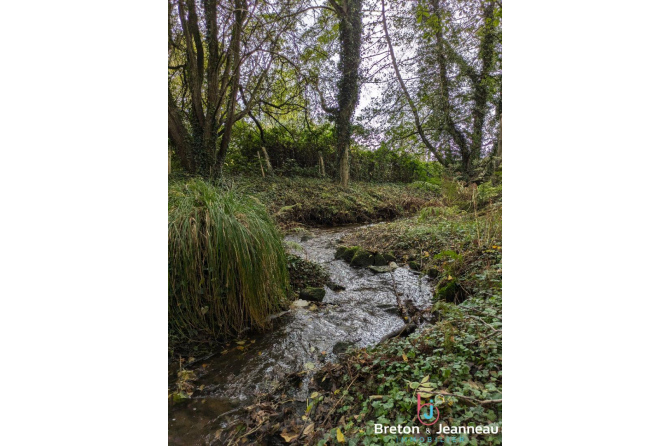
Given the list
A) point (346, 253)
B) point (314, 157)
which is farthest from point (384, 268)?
point (314, 157)

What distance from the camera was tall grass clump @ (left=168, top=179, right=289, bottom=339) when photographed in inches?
71.0

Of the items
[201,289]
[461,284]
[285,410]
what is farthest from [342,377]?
[461,284]

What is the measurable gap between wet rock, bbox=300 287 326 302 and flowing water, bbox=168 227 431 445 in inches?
3.3

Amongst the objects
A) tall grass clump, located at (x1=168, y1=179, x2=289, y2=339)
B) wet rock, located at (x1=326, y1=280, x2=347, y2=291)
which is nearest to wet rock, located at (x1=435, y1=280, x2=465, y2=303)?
wet rock, located at (x1=326, y1=280, x2=347, y2=291)

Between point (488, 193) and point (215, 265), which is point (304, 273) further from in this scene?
point (488, 193)

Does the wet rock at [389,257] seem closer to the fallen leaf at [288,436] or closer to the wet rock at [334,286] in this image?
the wet rock at [334,286]

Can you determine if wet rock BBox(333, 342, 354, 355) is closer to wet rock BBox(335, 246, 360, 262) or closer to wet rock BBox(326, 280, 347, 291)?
Result: wet rock BBox(326, 280, 347, 291)

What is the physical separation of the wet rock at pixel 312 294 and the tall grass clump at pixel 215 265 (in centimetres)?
58

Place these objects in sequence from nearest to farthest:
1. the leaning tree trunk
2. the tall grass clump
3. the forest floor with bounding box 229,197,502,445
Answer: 1. the forest floor with bounding box 229,197,502,445
2. the tall grass clump
3. the leaning tree trunk

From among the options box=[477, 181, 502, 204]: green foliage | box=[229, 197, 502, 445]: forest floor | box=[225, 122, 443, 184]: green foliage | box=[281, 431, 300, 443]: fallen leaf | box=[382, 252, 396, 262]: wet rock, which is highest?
box=[225, 122, 443, 184]: green foliage
